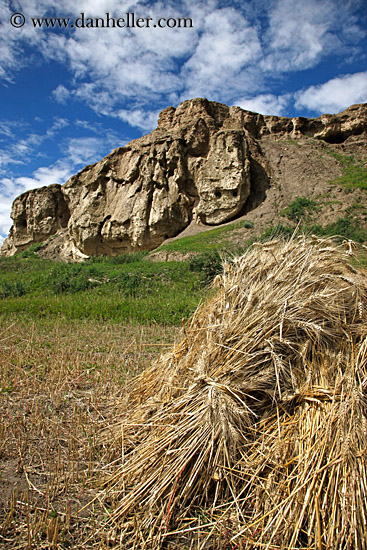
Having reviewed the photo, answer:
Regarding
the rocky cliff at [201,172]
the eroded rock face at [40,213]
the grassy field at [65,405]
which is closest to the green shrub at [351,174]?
the rocky cliff at [201,172]

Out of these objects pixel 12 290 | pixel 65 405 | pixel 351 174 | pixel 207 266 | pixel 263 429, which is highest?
pixel 351 174

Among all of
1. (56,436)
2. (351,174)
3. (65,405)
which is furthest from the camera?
(351,174)

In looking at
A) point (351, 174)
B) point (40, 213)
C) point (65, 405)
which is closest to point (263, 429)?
point (65, 405)

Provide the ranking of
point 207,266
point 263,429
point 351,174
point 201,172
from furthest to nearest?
point 201,172, point 351,174, point 207,266, point 263,429

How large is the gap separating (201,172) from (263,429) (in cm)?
2940

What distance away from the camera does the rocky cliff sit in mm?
28828

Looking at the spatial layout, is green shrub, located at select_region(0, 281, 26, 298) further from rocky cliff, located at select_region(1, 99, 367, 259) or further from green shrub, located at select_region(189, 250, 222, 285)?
rocky cliff, located at select_region(1, 99, 367, 259)

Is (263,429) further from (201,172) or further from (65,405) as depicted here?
(201,172)

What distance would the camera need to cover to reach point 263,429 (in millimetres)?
2145

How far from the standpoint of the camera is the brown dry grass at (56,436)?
195 cm

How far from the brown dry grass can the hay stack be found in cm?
23

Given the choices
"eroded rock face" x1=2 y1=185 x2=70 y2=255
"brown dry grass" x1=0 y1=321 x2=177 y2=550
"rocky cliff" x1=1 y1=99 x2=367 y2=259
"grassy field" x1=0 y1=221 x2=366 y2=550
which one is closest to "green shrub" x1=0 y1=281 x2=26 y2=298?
"grassy field" x1=0 y1=221 x2=366 y2=550

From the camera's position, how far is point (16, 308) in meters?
10.9

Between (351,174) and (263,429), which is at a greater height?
(351,174)
